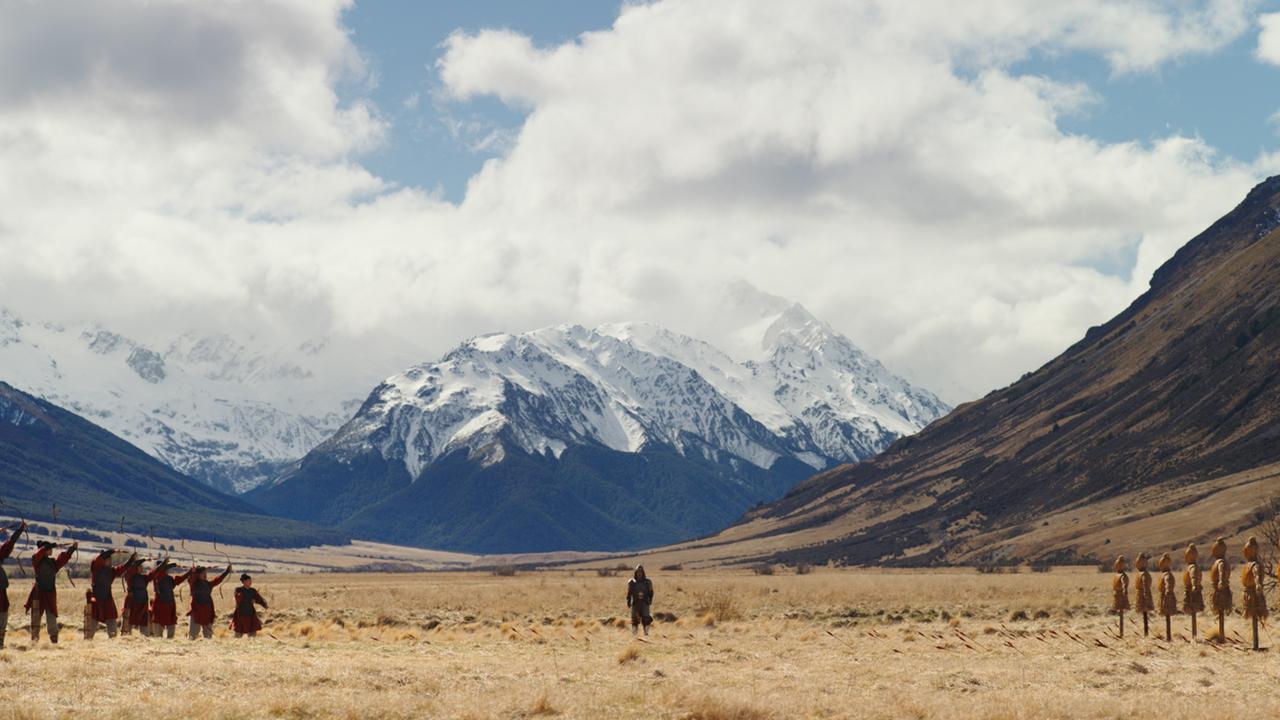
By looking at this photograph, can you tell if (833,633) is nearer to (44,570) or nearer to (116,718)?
(44,570)

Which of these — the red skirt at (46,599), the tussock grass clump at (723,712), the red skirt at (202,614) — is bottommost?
the tussock grass clump at (723,712)

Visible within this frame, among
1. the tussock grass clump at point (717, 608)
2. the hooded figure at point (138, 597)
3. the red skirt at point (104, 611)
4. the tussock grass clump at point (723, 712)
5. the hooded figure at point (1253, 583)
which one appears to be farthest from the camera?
the tussock grass clump at point (717, 608)

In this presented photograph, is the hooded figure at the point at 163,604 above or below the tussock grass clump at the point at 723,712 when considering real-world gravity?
above

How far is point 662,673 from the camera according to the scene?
30.2 meters

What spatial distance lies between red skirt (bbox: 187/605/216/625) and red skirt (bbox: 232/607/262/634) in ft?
2.79

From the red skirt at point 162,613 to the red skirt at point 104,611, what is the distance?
1.47m

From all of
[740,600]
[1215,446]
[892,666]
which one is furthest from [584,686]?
[1215,446]

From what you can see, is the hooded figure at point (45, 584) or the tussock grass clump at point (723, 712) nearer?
the tussock grass clump at point (723, 712)

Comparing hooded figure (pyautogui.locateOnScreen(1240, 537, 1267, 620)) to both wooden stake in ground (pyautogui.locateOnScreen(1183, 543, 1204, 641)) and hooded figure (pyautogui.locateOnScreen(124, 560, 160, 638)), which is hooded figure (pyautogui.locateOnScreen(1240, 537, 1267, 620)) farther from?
hooded figure (pyautogui.locateOnScreen(124, 560, 160, 638))

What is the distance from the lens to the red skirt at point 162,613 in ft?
130

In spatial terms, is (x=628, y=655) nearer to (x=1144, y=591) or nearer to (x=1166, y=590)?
(x=1166, y=590)

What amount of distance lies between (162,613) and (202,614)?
111cm

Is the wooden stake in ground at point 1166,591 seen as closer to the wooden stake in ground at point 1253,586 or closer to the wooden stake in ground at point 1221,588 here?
the wooden stake in ground at point 1221,588

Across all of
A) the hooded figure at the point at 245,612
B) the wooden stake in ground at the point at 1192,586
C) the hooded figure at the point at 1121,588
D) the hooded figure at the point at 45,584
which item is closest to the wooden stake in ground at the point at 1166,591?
the wooden stake in ground at the point at 1192,586
